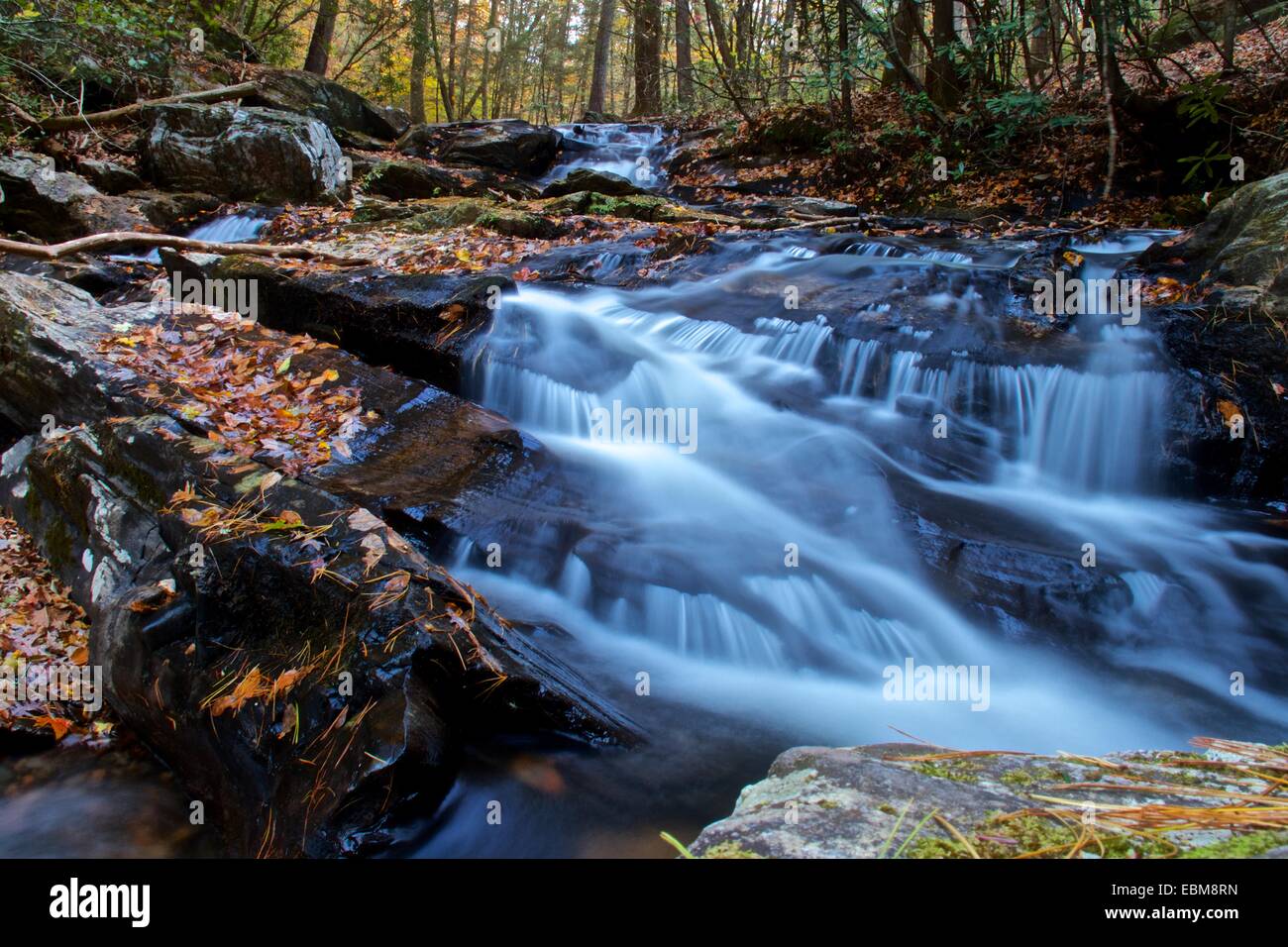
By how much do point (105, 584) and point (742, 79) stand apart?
16.9 meters

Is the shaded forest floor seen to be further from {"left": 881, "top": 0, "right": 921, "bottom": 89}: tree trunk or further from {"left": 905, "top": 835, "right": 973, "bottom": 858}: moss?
{"left": 905, "top": 835, "right": 973, "bottom": 858}: moss

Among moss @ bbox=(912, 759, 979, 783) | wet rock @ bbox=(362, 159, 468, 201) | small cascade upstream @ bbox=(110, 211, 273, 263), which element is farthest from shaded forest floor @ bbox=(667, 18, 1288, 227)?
moss @ bbox=(912, 759, 979, 783)

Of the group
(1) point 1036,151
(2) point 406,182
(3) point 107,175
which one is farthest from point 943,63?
(3) point 107,175

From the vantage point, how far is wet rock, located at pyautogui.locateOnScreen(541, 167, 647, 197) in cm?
1366

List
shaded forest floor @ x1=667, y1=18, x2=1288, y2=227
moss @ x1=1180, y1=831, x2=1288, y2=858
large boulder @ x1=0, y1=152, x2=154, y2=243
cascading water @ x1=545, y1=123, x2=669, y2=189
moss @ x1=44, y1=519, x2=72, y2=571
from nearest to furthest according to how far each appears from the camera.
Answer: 1. moss @ x1=1180, y1=831, x2=1288, y2=858
2. moss @ x1=44, y1=519, x2=72, y2=571
3. large boulder @ x1=0, y1=152, x2=154, y2=243
4. shaded forest floor @ x1=667, y1=18, x2=1288, y2=227
5. cascading water @ x1=545, y1=123, x2=669, y2=189

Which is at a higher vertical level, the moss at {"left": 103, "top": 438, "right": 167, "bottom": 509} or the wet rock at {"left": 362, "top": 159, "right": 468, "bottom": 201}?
the wet rock at {"left": 362, "top": 159, "right": 468, "bottom": 201}

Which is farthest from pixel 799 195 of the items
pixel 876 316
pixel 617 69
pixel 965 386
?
pixel 617 69

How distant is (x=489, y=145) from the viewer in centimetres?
1648

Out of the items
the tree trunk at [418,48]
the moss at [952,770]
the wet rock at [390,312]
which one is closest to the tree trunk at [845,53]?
the wet rock at [390,312]

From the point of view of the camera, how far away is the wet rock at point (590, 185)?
13664mm

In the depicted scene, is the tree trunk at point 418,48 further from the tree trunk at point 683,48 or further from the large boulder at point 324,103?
the tree trunk at point 683,48

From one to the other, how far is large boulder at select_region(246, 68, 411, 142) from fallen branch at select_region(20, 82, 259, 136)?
0.78 meters

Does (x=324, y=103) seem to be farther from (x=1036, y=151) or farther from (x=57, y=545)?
(x=57, y=545)

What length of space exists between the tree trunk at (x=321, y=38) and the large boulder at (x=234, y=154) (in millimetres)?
8093
